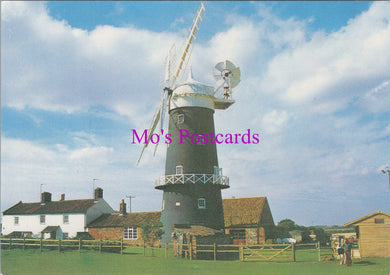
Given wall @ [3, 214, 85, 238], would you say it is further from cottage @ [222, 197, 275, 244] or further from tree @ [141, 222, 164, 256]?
cottage @ [222, 197, 275, 244]

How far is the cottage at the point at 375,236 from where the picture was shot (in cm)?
2219

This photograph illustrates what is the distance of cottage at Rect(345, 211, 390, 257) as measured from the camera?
2219cm

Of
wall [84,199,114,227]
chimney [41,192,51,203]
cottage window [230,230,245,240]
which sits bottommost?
cottage window [230,230,245,240]

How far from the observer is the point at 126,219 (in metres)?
40.1

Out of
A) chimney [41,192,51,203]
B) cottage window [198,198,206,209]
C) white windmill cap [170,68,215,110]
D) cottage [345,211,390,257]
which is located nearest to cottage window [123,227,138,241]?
cottage window [198,198,206,209]

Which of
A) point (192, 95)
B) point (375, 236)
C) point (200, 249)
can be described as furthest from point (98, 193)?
point (375, 236)

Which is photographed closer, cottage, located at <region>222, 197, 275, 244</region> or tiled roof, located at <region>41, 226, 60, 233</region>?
cottage, located at <region>222, 197, 275, 244</region>

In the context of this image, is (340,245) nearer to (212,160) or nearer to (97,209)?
(212,160)

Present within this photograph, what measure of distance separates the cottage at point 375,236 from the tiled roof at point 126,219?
66.5 feet

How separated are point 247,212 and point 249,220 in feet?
4.15

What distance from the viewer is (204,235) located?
79.6ft

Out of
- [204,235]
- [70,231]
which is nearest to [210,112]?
[204,235]

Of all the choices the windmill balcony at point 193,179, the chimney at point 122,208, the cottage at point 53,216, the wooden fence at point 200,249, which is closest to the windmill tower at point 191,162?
the windmill balcony at point 193,179

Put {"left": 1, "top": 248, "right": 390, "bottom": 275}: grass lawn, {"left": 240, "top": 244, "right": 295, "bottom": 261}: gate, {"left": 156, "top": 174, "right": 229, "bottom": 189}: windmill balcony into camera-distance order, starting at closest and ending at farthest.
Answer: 1. {"left": 1, "top": 248, "right": 390, "bottom": 275}: grass lawn
2. {"left": 240, "top": 244, "right": 295, "bottom": 261}: gate
3. {"left": 156, "top": 174, "right": 229, "bottom": 189}: windmill balcony
